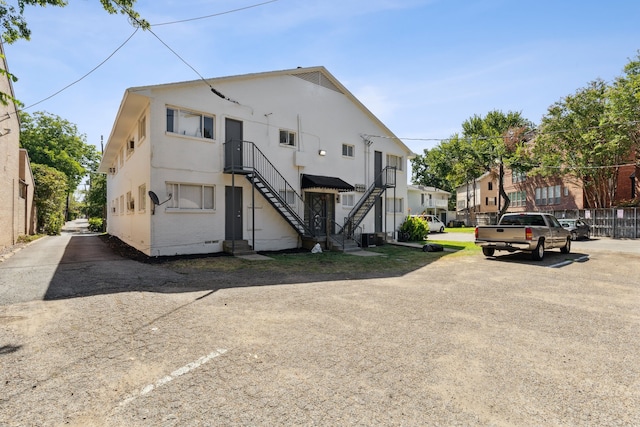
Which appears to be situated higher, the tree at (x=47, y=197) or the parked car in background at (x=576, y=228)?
the tree at (x=47, y=197)

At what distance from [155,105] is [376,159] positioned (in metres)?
12.2

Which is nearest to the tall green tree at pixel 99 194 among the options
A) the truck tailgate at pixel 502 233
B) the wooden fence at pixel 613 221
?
the truck tailgate at pixel 502 233

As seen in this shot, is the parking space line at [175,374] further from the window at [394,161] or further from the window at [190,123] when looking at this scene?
the window at [394,161]

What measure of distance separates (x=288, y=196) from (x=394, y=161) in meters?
8.63

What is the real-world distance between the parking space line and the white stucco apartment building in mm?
9307

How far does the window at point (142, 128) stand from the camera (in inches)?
516

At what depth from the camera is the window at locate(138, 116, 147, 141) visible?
13111 millimetres

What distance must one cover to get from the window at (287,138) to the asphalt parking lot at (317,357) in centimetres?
974

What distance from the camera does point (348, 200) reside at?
18344mm

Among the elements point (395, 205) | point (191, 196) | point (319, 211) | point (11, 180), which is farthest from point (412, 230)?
point (11, 180)

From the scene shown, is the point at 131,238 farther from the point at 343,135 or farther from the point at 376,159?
the point at 376,159

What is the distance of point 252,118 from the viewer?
14.6 metres

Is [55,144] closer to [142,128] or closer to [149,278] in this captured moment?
[142,128]

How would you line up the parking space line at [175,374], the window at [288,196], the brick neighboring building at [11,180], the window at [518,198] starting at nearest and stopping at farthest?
1. the parking space line at [175,374]
2. the brick neighboring building at [11,180]
3. the window at [288,196]
4. the window at [518,198]
